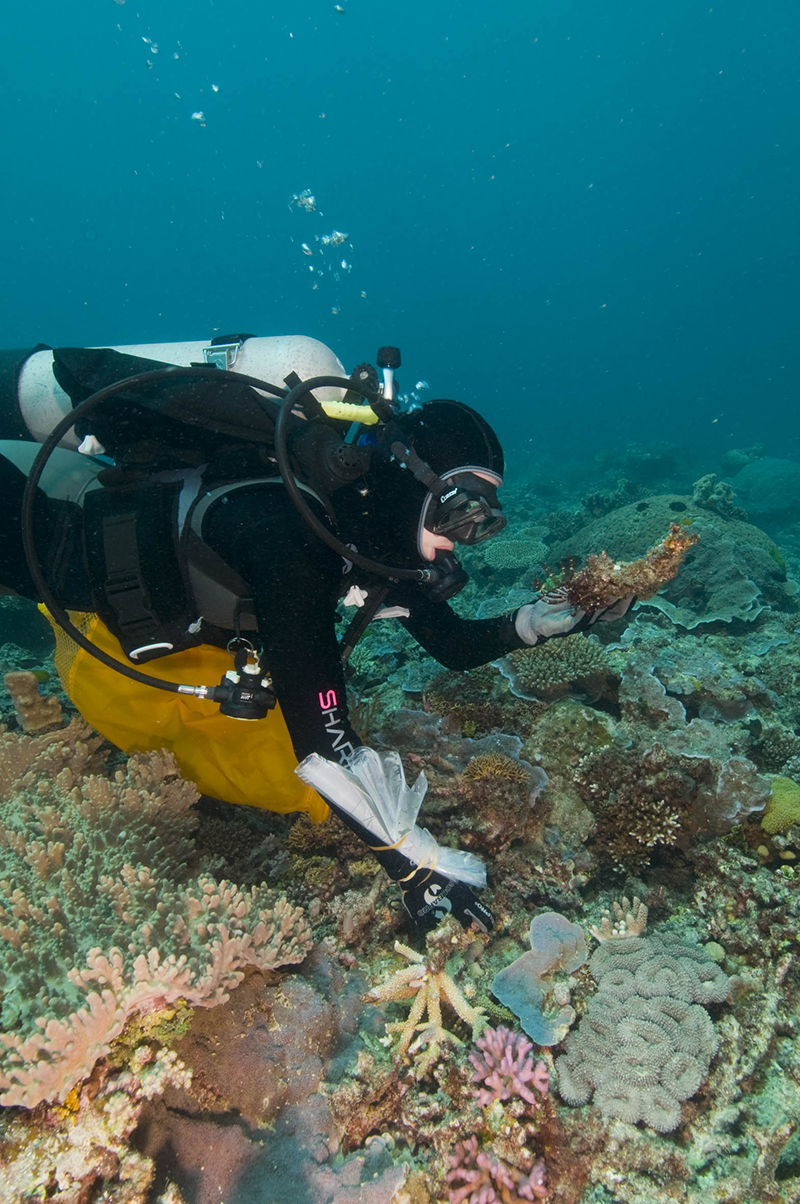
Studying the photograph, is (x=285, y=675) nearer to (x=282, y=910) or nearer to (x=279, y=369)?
(x=282, y=910)

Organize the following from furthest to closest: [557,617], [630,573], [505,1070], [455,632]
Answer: [455,632] → [557,617] → [630,573] → [505,1070]

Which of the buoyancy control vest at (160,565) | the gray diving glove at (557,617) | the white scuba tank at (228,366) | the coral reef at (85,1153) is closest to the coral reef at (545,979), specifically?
the coral reef at (85,1153)

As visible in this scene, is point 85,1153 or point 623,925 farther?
point 623,925

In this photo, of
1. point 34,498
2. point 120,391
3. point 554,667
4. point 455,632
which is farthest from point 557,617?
point 34,498

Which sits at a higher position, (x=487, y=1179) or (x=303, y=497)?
(x=303, y=497)

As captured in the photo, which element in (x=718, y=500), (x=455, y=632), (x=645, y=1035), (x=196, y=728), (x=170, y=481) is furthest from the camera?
(x=718, y=500)

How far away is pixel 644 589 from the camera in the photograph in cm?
350

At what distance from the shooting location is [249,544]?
110 inches

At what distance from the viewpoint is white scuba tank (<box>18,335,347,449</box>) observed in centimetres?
345

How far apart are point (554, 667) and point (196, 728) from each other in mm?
2982

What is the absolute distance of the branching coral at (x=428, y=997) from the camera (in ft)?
8.48

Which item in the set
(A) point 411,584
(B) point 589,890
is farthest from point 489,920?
(A) point 411,584

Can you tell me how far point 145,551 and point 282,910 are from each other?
2022mm

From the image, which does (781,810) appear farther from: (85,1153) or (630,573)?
(85,1153)
